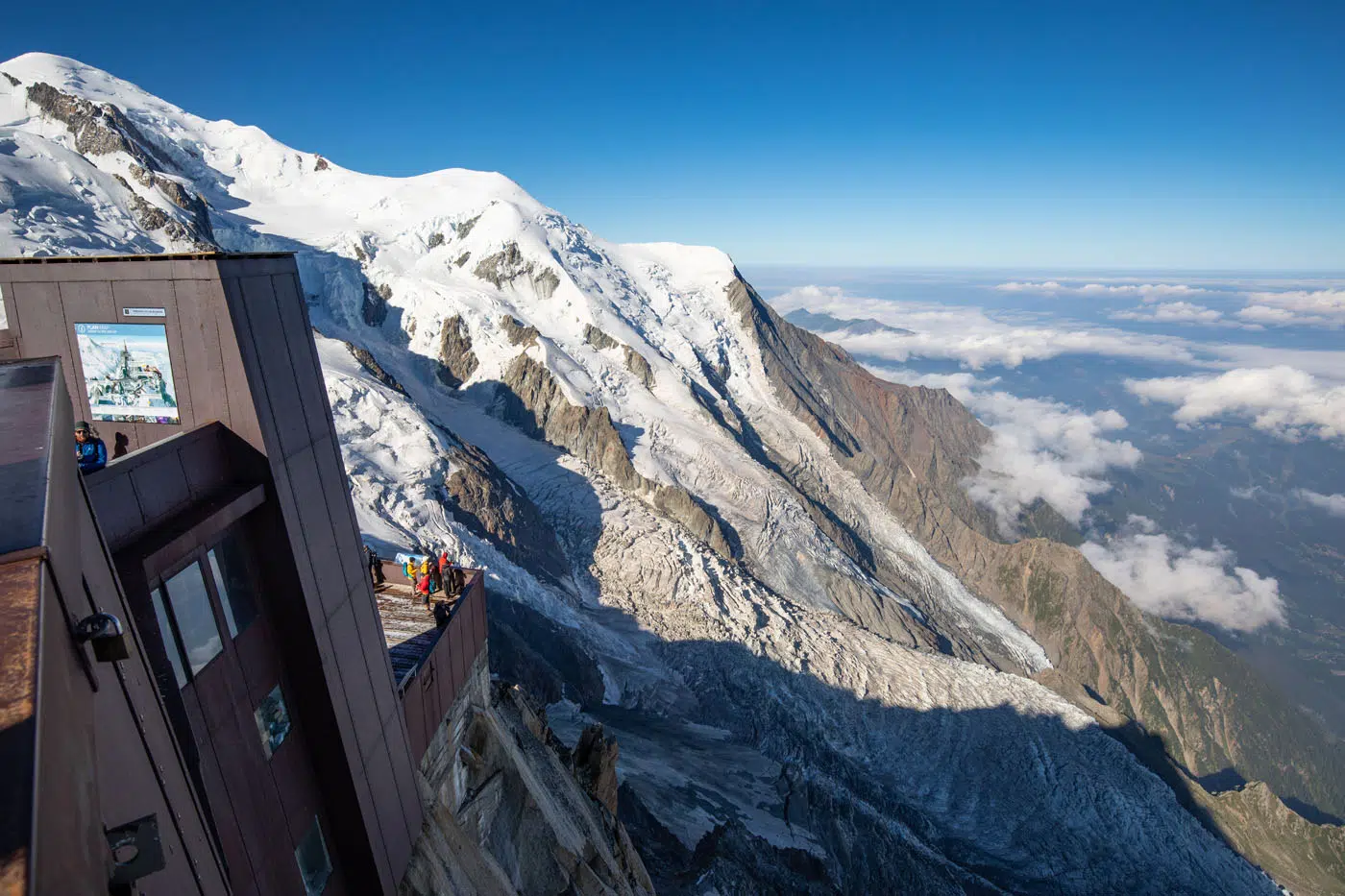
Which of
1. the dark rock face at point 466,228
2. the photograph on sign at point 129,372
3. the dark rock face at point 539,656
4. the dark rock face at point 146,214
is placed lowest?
the dark rock face at point 539,656

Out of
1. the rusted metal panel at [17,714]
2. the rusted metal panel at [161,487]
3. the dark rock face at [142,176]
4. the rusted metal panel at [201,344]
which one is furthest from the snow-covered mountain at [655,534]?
the rusted metal panel at [17,714]

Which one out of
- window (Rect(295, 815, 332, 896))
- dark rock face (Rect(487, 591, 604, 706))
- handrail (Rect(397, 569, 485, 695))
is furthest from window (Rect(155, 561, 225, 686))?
dark rock face (Rect(487, 591, 604, 706))

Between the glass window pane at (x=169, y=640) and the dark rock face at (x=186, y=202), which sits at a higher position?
the dark rock face at (x=186, y=202)

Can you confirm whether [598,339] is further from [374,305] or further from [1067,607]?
[1067,607]

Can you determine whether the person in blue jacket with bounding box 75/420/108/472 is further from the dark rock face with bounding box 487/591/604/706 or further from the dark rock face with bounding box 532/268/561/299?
the dark rock face with bounding box 532/268/561/299

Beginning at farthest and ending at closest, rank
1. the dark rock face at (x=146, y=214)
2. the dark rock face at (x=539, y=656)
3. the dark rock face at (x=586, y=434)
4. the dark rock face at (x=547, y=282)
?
the dark rock face at (x=547, y=282) < the dark rock face at (x=586, y=434) < the dark rock face at (x=146, y=214) < the dark rock face at (x=539, y=656)

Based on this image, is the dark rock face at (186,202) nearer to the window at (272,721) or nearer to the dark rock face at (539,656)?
the dark rock face at (539,656)

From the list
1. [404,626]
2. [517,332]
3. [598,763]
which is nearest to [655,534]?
[517,332]
